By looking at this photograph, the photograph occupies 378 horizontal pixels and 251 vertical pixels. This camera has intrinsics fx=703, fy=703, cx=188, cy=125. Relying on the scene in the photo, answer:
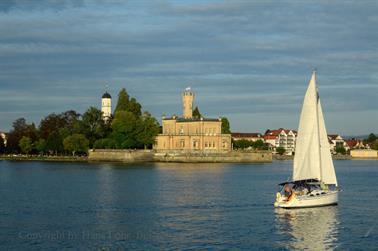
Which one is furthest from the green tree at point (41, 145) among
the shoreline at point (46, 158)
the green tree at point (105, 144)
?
the green tree at point (105, 144)

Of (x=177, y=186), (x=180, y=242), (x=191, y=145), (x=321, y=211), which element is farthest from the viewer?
A: (x=191, y=145)

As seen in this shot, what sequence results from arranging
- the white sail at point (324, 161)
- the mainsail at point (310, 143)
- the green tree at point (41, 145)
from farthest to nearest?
the green tree at point (41, 145)
the white sail at point (324, 161)
the mainsail at point (310, 143)

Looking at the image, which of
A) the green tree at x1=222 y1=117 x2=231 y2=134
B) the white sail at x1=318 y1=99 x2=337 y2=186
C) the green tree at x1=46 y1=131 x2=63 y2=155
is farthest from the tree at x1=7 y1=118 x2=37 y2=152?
the white sail at x1=318 y1=99 x2=337 y2=186

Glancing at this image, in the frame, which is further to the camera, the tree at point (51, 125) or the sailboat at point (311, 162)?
the tree at point (51, 125)

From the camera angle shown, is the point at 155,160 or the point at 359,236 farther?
the point at 155,160

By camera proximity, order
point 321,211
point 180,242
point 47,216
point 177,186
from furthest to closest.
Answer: point 177,186
point 321,211
point 47,216
point 180,242

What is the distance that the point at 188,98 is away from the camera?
144 m

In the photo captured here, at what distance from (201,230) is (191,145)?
330 feet

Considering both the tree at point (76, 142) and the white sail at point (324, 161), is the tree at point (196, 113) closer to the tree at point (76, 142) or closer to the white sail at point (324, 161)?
the tree at point (76, 142)

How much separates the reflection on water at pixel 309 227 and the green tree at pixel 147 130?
90252mm

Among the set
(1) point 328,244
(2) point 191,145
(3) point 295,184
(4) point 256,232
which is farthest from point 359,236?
(2) point 191,145

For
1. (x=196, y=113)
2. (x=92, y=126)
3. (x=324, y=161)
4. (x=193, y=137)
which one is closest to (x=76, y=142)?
(x=92, y=126)

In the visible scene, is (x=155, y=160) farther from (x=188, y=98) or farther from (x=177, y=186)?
(x=177, y=186)

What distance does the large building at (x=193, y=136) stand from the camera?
136500 mm
